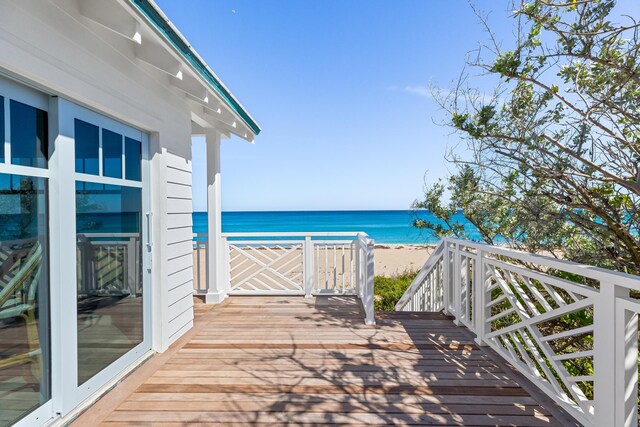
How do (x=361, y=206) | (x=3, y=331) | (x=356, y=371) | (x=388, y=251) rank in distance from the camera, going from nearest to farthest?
(x=3, y=331)
(x=356, y=371)
(x=388, y=251)
(x=361, y=206)

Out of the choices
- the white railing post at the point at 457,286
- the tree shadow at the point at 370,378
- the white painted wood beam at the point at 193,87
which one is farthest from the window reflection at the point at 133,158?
the white railing post at the point at 457,286

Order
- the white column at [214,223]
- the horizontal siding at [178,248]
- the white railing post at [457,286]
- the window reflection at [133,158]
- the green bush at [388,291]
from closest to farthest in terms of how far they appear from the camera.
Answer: the window reflection at [133,158] < the horizontal siding at [178,248] < the white railing post at [457,286] < the white column at [214,223] < the green bush at [388,291]

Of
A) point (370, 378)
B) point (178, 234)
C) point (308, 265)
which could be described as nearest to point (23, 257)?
point (178, 234)

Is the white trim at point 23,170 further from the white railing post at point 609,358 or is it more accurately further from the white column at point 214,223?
the white railing post at point 609,358

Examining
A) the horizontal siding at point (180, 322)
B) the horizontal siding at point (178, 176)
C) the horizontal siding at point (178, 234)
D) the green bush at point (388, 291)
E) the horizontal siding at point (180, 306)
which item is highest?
the horizontal siding at point (178, 176)

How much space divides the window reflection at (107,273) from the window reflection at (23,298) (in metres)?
0.25

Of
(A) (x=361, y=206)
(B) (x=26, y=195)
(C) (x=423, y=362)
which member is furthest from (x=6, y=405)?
(A) (x=361, y=206)

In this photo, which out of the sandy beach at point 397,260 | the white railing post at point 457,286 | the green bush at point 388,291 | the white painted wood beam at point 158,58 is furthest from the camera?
the sandy beach at point 397,260

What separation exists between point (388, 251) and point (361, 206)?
1369 inches

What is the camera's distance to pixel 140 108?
262cm

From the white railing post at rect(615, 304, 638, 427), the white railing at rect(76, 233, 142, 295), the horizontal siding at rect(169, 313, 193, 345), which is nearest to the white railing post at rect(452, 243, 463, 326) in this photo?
the white railing post at rect(615, 304, 638, 427)

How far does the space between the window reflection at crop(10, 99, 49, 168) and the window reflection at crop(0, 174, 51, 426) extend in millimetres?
108

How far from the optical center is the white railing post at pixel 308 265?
470cm

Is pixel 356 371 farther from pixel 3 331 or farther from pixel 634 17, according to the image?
pixel 634 17
